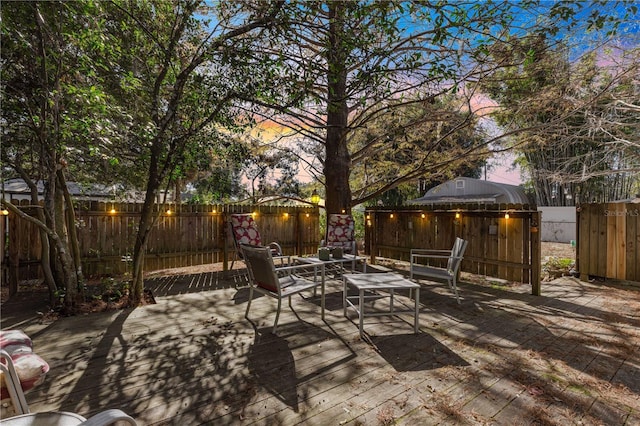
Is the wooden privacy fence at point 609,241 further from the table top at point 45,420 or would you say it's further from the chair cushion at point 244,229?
the table top at point 45,420

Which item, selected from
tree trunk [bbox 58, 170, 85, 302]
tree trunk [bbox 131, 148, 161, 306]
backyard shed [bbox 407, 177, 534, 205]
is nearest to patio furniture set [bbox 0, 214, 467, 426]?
tree trunk [bbox 131, 148, 161, 306]

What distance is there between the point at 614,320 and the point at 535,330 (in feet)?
3.96

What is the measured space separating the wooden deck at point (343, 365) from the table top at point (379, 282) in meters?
0.51

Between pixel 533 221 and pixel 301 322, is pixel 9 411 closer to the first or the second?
pixel 301 322

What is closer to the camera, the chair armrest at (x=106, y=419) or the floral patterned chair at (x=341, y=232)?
the chair armrest at (x=106, y=419)

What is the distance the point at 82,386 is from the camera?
7.07 feet

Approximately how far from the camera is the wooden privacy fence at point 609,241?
5000mm

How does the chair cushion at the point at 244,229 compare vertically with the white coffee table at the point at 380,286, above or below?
above

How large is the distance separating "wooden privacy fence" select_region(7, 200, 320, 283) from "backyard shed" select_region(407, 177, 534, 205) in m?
11.9

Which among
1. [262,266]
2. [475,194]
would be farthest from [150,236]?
[475,194]

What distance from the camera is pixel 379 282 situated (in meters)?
3.36

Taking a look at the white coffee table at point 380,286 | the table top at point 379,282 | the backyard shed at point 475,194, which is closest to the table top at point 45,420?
the white coffee table at point 380,286

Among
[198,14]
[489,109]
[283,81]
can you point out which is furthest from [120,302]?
[489,109]

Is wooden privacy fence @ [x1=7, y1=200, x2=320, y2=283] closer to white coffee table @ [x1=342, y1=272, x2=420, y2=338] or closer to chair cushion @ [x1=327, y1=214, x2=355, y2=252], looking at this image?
chair cushion @ [x1=327, y1=214, x2=355, y2=252]
